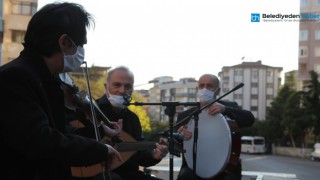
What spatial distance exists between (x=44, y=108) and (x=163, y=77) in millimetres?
130304

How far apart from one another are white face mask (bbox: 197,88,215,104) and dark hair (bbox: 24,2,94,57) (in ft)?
7.72

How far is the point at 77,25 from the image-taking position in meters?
2.01

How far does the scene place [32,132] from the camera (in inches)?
67.9

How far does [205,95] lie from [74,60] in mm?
2439

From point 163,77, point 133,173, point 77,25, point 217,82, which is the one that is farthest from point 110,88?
point 163,77

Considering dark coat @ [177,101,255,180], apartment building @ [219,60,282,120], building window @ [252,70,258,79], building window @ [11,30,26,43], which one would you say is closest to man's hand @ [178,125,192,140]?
dark coat @ [177,101,255,180]

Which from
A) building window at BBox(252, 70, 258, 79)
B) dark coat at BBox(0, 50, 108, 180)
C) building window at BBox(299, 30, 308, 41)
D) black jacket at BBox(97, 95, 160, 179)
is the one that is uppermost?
building window at BBox(299, 30, 308, 41)

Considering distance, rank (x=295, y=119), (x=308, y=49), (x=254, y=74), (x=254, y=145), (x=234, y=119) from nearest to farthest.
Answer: (x=234, y=119)
(x=295, y=119)
(x=254, y=145)
(x=308, y=49)
(x=254, y=74)

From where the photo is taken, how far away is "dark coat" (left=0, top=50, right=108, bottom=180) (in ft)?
5.68

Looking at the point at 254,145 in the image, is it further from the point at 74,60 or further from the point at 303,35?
the point at 74,60

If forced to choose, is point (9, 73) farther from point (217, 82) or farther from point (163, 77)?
point (163, 77)

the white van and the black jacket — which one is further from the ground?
the black jacket

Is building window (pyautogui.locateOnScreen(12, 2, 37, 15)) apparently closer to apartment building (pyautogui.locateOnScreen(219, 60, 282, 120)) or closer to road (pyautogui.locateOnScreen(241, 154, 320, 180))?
road (pyautogui.locateOnScreen(241, 154, 320, 180))

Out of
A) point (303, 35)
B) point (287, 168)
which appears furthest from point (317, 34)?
point (287, 168)
